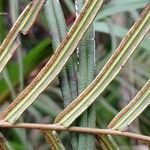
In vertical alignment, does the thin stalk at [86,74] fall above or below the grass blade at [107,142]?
above

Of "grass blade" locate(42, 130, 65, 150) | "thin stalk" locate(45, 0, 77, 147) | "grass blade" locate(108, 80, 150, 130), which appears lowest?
"grass blade" locate(42, 130, 65, 150)

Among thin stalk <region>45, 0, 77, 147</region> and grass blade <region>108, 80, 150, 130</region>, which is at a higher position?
thin stalk <region>45, 0, 77, 147</region>

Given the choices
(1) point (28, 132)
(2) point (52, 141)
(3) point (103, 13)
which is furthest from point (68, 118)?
(1) point (28, 132)
